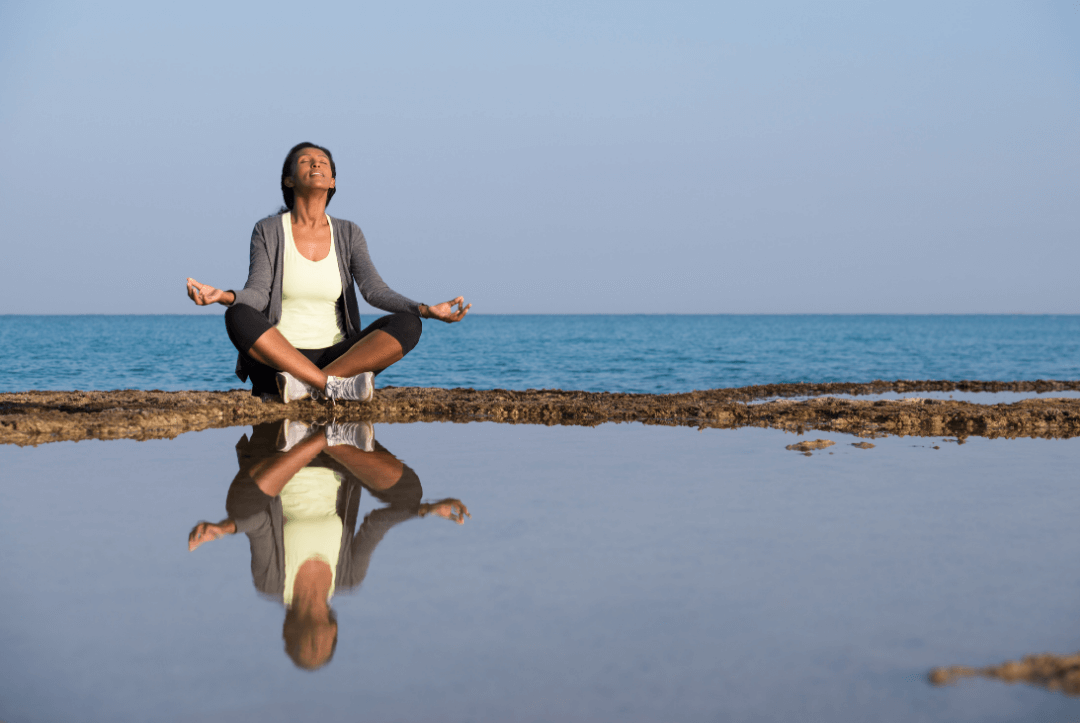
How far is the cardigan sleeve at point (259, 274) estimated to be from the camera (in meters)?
5.53

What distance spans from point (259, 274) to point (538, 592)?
13.8ft

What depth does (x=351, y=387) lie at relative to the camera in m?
5.54

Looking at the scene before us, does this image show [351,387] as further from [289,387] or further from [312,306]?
[312,306]

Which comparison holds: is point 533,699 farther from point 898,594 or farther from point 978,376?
point 978,376

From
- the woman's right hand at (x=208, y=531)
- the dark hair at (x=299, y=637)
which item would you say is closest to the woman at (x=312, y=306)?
the woman's right hand at (x=208, y=531)

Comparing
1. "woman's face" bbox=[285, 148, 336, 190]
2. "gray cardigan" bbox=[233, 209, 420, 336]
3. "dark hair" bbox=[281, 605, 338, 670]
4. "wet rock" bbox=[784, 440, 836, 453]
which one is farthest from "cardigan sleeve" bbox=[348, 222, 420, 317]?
"dark hair" bbox=[281, 605, 338, 670]

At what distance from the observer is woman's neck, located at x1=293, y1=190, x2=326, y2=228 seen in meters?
5.79

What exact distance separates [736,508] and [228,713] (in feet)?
6.26

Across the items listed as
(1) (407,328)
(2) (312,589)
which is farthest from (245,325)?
(2) (312,589)

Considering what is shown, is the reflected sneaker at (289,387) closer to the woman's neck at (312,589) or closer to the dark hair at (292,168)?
the dark hair at (292,168)

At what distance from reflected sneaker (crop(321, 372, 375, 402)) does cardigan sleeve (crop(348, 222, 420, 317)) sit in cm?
53

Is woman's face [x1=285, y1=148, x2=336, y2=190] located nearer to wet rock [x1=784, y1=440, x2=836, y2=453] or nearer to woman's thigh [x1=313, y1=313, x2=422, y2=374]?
woman's thigh [x1=313, y1=313, x2=422, y2=374]

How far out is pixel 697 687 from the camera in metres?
1.50

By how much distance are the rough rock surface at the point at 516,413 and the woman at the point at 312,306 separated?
0.24 m
